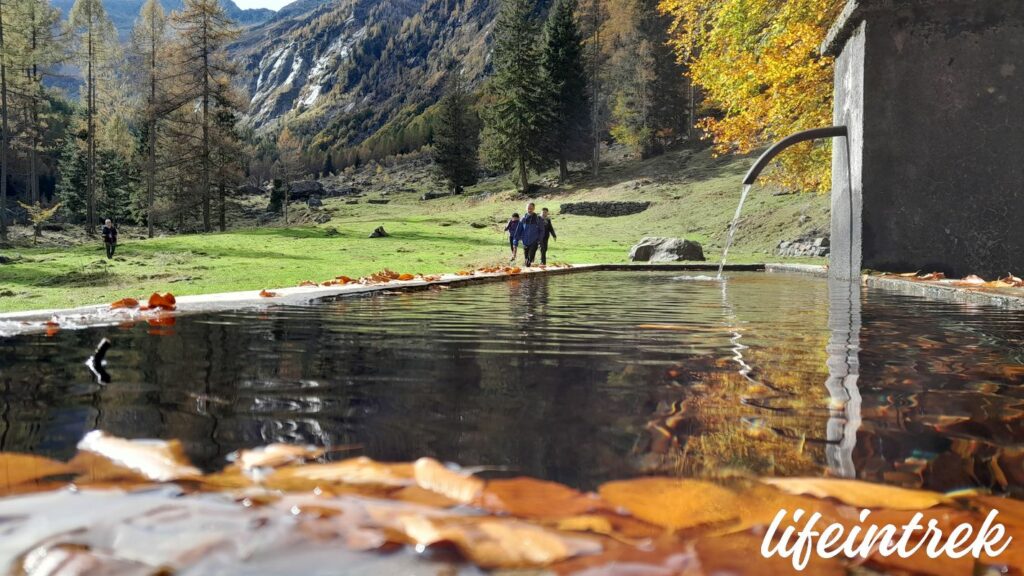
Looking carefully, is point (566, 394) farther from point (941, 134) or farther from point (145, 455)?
point (941, 134)

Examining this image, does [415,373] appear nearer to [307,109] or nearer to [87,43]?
[87,43]

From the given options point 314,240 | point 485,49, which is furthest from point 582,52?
point 485,49

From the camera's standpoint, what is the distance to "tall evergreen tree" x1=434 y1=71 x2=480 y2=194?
61188 mm

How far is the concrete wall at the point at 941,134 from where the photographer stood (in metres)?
8.91

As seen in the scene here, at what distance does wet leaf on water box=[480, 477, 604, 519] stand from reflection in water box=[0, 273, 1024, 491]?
0.27ft

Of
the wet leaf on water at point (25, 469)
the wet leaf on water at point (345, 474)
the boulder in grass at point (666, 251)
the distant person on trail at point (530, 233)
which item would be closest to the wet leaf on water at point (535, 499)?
the wet leaf on water at point (345, 474)

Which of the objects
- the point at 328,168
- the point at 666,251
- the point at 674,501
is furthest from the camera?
the point at 328,168

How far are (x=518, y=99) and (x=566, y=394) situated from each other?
167 ft

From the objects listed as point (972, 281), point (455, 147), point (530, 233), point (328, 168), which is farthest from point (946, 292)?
point (328, 168)

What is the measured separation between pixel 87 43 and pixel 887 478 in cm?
4620

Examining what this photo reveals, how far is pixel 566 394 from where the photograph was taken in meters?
2.54

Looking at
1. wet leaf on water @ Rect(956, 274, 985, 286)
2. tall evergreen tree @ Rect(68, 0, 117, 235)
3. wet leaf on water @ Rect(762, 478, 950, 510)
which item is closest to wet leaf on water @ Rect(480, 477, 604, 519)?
wet leaf on water @ Rect(762, 478, 950, 510)

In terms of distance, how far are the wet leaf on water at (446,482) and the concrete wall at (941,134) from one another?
9444 mm

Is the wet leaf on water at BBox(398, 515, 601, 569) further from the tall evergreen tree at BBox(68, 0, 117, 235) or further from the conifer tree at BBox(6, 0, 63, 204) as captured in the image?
the conifer tree at BBox(6, 0, 63, 204)
